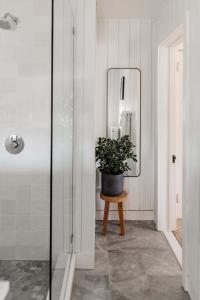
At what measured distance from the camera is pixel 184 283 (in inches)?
81.9

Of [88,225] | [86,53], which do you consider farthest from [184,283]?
[86,53]

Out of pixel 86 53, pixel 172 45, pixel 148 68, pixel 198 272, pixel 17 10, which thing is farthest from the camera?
pixel 148 68

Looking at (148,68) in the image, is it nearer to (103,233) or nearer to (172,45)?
(172,45)

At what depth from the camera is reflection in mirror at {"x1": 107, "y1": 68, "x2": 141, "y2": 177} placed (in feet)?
11.3

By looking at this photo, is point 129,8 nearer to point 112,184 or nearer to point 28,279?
point 112,184

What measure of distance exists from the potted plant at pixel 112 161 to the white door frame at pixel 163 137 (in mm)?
385

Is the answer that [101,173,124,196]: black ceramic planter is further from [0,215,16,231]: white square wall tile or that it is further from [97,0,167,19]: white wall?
[97,0,167,19]: white wall

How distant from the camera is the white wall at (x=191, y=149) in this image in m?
1.89

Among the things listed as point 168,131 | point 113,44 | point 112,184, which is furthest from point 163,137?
point 113,44

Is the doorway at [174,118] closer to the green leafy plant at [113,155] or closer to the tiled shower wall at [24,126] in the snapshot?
the green leafy plant at [113,155]

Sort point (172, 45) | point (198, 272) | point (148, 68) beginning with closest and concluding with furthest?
point (198, 272) < point (172, 45) < point (148, 68)

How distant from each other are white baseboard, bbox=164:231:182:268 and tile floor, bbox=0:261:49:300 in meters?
1.34

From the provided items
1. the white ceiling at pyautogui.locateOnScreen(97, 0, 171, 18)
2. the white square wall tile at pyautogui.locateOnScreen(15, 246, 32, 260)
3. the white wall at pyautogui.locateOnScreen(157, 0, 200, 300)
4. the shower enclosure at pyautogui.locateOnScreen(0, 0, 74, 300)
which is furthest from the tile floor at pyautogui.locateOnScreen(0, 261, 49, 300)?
the white ceiling at pyautogui.locateOnScreen(97, 0, 171, 18)

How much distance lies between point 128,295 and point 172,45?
248cm
